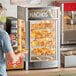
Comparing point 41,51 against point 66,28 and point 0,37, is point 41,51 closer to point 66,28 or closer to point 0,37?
point 66,28

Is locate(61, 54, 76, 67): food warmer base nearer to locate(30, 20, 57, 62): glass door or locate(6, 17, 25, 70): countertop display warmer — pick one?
locate(30, 20, 57, 62): glass door

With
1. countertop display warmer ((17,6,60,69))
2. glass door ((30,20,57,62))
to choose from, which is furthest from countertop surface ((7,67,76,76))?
glass door ((30,20,57,62))

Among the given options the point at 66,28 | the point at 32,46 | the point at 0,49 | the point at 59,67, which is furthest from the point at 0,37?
the point at 66,28

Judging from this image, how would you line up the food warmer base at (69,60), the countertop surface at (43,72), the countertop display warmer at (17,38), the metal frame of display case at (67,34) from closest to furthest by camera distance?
the countertop surface at (43,72)
the countertop display warmer at (17,38)
the food warmer base at (69,60)
the metal frame of display case at (67,34)

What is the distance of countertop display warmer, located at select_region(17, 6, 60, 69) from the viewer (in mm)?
4246

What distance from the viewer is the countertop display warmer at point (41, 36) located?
167 inches

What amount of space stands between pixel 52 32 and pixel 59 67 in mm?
579

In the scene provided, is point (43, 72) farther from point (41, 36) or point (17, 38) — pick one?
point (17, 38)

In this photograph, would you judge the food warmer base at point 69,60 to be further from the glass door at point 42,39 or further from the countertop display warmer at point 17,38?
the countertop display warmer at point 17,38

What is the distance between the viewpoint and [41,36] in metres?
4.33

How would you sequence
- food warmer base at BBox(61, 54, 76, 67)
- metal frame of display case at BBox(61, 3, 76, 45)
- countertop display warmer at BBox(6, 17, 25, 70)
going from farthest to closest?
metal frame of display case at BBox(61, 3, 76, 45) < food warmer base at BBox(61, 54, 76, 67) < countertop display warmer at BBox(6, 17, 25, 70)

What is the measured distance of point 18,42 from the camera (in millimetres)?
4477

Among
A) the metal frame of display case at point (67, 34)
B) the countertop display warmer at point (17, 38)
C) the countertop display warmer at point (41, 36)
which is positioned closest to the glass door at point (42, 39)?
the countertop display warmer at point (41, 36)

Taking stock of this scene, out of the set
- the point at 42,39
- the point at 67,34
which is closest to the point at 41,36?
the point at 42,39
